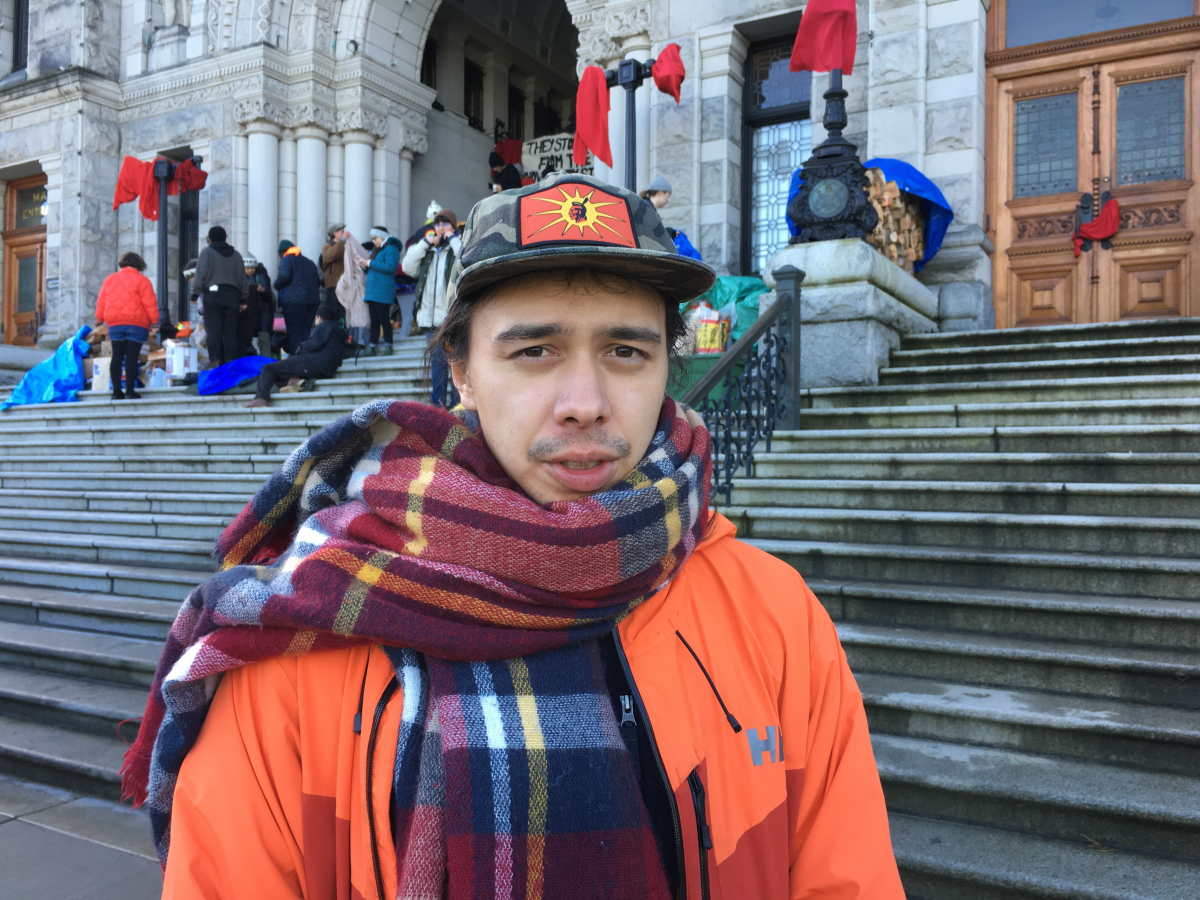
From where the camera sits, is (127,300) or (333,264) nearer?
(127,300)

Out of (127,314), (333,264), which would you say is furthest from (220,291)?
(333,264)

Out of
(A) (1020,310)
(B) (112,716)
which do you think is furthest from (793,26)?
(B) (112,716)

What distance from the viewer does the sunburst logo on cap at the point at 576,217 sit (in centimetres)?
132

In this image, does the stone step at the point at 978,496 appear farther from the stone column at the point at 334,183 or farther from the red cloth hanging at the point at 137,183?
the red cloth hanging at the point at 137,183

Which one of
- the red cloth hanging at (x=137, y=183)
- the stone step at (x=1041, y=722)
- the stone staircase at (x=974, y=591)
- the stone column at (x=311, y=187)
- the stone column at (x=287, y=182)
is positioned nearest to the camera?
the stone staircase at (x=974, y=591)

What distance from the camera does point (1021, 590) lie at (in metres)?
4.32

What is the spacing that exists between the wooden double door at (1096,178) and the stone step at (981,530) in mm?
5526

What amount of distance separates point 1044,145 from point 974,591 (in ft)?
23.6

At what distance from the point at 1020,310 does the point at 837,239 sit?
11.7 feet

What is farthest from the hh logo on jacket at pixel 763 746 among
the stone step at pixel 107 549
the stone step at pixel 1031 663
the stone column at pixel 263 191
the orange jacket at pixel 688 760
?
the stone column at pixel 263 191

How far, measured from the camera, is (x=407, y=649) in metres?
1.32

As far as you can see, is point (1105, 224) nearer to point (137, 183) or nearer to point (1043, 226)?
point (1043, 226)

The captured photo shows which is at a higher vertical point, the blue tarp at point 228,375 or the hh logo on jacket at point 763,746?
the blue tarp at point 228,375

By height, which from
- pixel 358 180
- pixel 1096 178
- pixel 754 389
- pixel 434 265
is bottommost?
pixel 754 389
